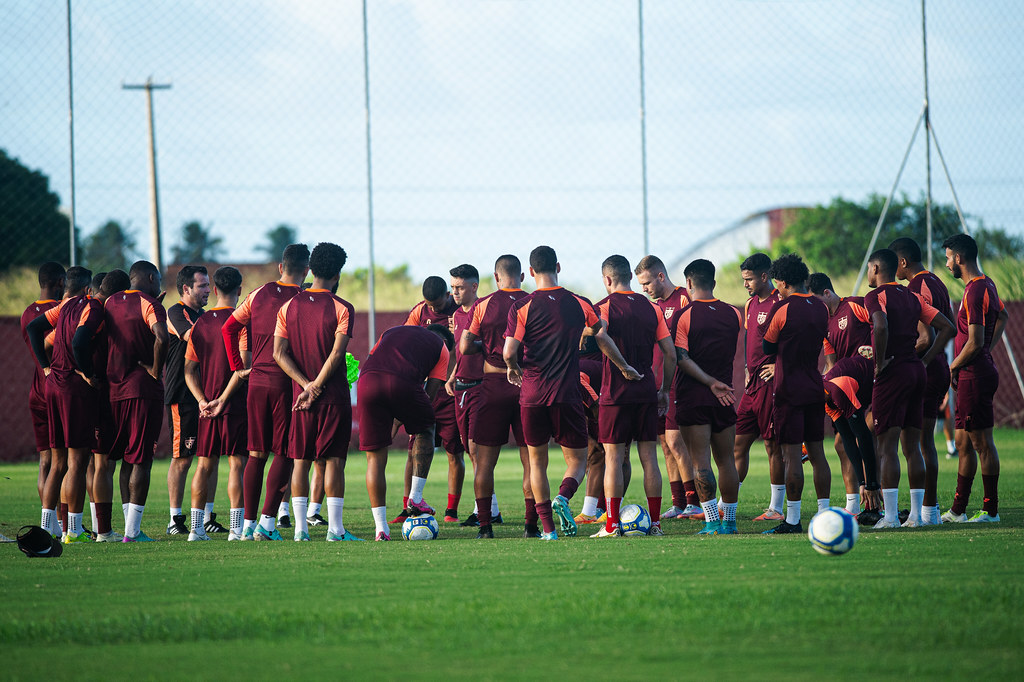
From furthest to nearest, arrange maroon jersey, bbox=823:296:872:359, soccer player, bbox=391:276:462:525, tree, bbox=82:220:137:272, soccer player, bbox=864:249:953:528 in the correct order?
1. tree, bbox=82:220:137:272
2. soccer player, bbox=391:276:462:525
3. maroon jersey, bbox=823:296:872:359
4. soccer player, bbox=864:249:953:528

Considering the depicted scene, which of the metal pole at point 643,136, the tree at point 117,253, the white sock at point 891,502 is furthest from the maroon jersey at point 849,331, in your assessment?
the tree at point 117,253

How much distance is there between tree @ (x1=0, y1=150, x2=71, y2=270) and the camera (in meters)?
20.5

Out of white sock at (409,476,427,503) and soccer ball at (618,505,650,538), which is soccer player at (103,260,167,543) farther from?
soccer ball at (618,505,650,538)

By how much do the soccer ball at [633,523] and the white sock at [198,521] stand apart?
3576mm

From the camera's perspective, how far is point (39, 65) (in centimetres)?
1845

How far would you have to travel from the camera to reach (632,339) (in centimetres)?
924

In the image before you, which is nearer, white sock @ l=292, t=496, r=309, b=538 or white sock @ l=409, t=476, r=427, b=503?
white sock @ l=292, t=496, r=309, b=538

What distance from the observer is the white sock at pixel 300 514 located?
9055mm

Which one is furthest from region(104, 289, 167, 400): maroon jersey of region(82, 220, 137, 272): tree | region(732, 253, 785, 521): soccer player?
region(82, 220, 137, 272): tree

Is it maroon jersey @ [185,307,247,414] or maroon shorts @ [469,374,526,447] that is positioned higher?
maroon jersey @ [185,307,247,414]

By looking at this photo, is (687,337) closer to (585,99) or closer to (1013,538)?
(1013,538)

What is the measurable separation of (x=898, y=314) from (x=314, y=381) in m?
5.01

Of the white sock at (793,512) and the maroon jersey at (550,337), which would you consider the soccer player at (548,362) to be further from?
the white sock at (793,512)

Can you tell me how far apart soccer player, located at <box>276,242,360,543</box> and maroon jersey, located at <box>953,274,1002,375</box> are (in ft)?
18.2
